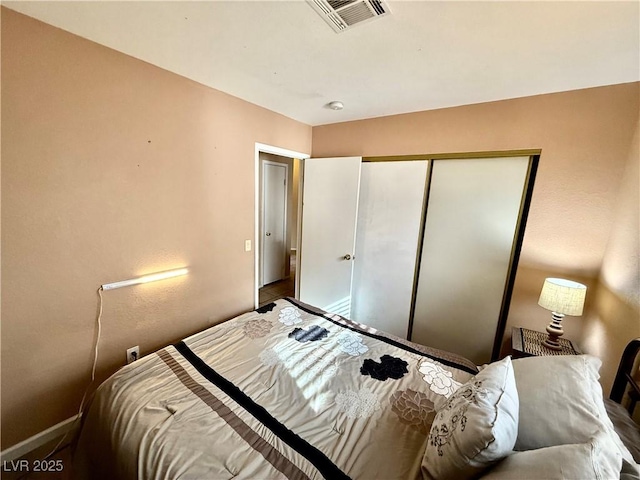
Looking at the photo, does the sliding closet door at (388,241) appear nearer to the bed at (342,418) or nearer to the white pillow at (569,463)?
the bed at (342,418)

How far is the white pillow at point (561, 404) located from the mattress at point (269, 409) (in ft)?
1.22

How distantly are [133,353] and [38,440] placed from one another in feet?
1.91

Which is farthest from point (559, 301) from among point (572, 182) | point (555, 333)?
point (572, 182)

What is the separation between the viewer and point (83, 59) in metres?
1.41

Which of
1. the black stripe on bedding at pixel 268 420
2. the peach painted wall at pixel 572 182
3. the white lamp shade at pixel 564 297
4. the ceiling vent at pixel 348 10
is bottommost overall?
the black stripe on bedding at pixel 268 420

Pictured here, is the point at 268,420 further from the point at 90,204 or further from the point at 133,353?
the point at 90,204

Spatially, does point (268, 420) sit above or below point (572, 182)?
below

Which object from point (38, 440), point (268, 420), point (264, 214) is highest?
point (264, 214)

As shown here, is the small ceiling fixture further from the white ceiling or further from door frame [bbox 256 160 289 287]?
door frame [bbox 256 160 289 287]

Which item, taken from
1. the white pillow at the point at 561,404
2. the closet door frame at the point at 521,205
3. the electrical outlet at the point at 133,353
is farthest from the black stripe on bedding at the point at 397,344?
the electrical outlet at the point at 133,353

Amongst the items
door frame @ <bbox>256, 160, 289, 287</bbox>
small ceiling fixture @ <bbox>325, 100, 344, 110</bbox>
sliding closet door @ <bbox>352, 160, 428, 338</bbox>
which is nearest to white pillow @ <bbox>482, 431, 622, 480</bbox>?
sliding closet door @ <bbox>352, 160, 428, 338</bbox>

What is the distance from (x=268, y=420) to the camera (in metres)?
1.08

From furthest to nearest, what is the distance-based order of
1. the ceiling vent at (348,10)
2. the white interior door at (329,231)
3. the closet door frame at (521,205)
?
the white interior door at (329,231) → the closet door frame at (521,205) → the ceiling vent at (348,10)

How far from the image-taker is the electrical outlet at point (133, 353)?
1776 mm
